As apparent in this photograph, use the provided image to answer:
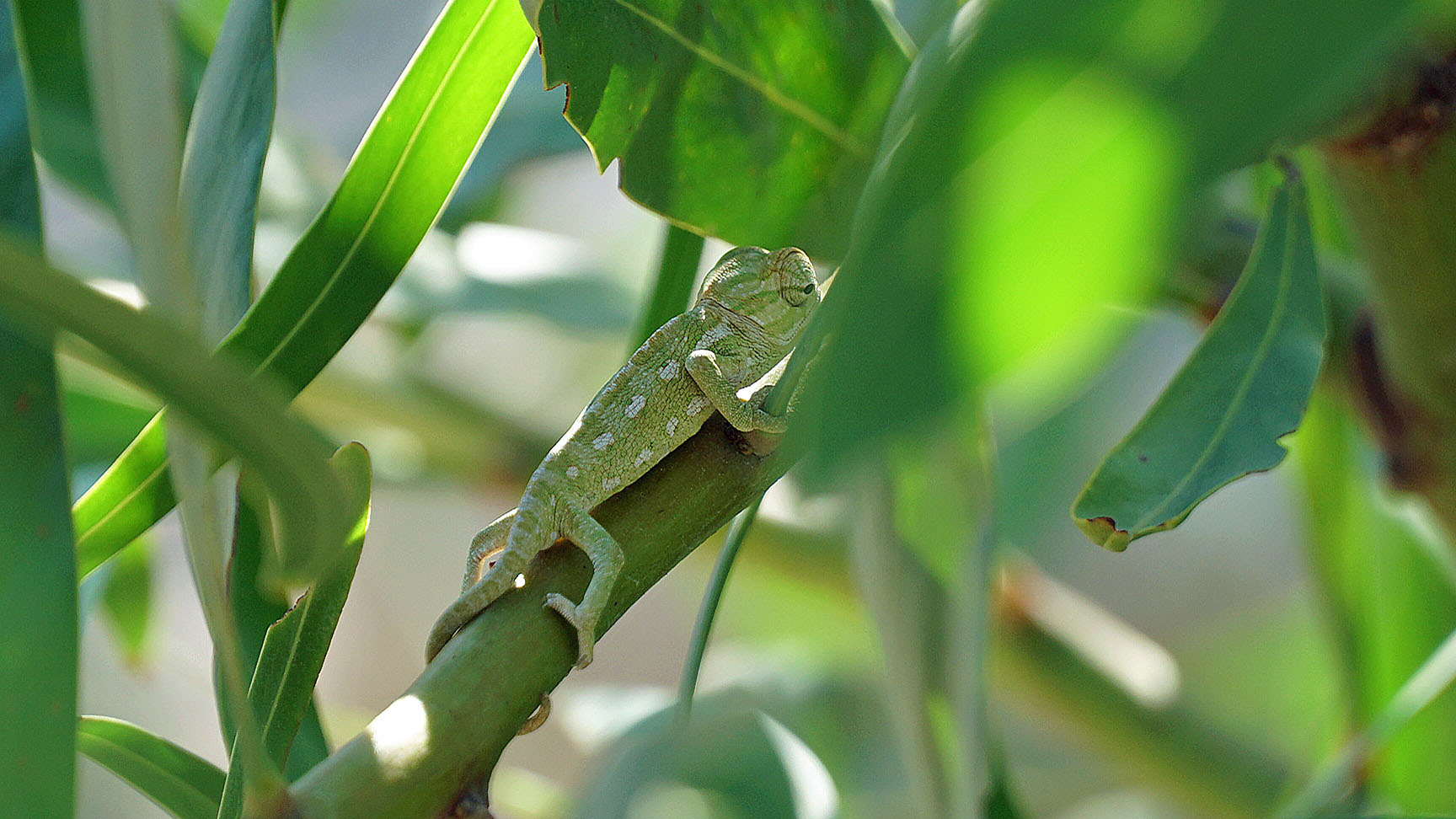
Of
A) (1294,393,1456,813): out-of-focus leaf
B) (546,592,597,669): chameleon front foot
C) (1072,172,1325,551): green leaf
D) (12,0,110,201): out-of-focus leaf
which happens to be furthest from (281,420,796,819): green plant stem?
(1294,393,1456,813): out-of-focus leaf

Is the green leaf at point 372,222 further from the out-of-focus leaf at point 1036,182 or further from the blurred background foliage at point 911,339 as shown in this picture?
the out-of-focus leaf at point 1036,182

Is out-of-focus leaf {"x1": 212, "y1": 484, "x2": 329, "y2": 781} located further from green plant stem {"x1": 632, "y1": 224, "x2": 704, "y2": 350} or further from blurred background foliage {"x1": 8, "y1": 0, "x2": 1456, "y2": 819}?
green plant stem {"x1": 632, "y1": 224, "x2": 704, "y2": 350}

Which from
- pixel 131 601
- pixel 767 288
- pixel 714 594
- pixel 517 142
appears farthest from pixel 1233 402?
pixel 131 601

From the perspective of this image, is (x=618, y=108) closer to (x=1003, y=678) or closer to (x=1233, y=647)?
(x=1003, y=678)

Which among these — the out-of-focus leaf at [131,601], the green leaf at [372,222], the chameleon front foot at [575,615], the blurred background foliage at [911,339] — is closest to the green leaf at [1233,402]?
the blurred background foliage at [911,339]

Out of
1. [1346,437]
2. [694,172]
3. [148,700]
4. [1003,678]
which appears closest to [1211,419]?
[694,172]
